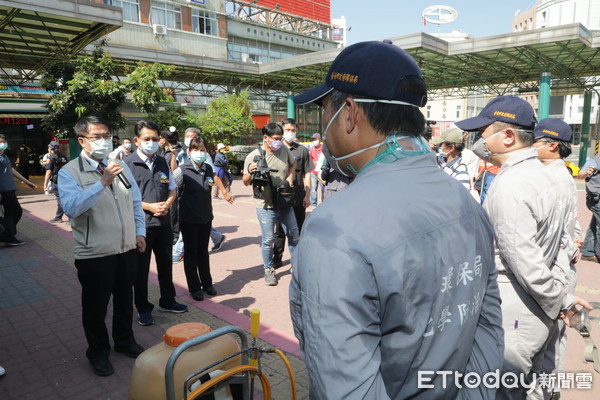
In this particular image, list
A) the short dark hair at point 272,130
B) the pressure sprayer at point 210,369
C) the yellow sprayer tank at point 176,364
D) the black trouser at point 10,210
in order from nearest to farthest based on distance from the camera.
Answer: the pressure sprayer at point 210,369 < the yellow sprayer tank at point 176,364 < the short dark hair at point 272,130 < the black trouser at point 10,210

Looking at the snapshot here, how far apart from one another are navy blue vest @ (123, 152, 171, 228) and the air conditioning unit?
27185 millimetres

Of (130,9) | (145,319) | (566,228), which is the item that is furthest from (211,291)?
(130,9)

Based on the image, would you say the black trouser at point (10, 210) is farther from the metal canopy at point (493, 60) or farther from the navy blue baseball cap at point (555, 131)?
the metal canopy at point (493, 60)

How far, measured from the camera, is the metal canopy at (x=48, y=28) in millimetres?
10406

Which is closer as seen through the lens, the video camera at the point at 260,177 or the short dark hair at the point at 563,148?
the short dark hair at the point at 563,148

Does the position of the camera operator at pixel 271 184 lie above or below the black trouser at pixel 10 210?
above

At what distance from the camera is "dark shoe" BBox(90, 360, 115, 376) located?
331 cm

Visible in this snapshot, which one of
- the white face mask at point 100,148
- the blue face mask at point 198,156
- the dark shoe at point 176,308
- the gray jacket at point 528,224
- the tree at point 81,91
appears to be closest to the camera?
the gray jacket at point 528,224

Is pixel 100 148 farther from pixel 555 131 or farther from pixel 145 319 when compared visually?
pixel 555 131

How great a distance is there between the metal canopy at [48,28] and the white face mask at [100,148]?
9.28 meters

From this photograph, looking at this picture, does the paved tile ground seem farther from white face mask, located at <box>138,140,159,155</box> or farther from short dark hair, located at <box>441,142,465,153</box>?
short dark hair, located at <box>441,142,465,153</box>

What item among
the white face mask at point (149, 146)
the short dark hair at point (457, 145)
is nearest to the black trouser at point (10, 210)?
the white face mask at point (149, 146)

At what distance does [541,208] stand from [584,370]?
227cm

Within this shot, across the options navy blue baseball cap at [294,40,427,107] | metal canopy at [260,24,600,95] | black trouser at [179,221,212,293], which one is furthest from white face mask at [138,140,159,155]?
metal canopy at [260,24,600,95]
